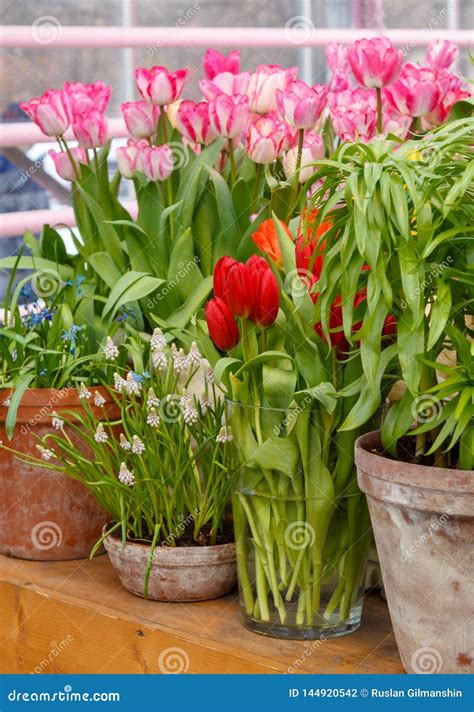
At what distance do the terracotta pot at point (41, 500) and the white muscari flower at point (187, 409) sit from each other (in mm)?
147

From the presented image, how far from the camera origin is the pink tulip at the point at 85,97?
1471 mm

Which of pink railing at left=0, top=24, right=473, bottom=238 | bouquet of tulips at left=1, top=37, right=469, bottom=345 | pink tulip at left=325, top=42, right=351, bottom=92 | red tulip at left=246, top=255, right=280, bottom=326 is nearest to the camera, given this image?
red tulip at left=246, top=255, right=280, bottom=326

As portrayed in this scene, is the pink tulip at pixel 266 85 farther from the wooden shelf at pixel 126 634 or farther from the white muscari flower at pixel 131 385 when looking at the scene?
the wooden shelf at pixel 126 634

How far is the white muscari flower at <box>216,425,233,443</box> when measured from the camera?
3.77 ft

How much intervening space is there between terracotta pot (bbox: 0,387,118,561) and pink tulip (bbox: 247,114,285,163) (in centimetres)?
36

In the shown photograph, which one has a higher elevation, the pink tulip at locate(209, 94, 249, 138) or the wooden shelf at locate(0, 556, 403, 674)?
the pink tulip at locate(209, 94, 249, 138)

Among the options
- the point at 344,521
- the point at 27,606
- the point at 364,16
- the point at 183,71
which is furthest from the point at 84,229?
the point at 364,16

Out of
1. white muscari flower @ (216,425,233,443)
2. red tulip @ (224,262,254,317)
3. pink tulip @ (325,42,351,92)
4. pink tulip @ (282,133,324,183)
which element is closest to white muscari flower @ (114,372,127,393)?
white muscari flower @ (216,425,233,443)

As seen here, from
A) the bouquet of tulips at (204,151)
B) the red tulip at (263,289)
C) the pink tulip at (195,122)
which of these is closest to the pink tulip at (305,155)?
the bouquet of tulips at (204,151)

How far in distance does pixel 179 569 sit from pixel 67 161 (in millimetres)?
626

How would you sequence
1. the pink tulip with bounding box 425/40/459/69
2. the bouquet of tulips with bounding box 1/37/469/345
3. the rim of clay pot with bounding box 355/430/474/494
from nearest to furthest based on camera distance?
the rim of clay pot with bounding box 355/430/474/494
the bouquet of tulips with bounding box 1/37/469/345
the pink tulip with bounding box 425/40/459/69

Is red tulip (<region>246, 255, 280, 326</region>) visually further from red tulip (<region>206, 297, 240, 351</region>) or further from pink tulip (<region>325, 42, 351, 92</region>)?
pink tulip (<region>325, 42, 351, 92</region>)

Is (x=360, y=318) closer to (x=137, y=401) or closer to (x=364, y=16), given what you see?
(x=137, y=401)

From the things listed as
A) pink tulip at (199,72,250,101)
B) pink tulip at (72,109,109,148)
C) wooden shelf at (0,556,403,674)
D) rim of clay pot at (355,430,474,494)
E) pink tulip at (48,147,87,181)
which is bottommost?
wooden shelf at (0,556,403,674)
